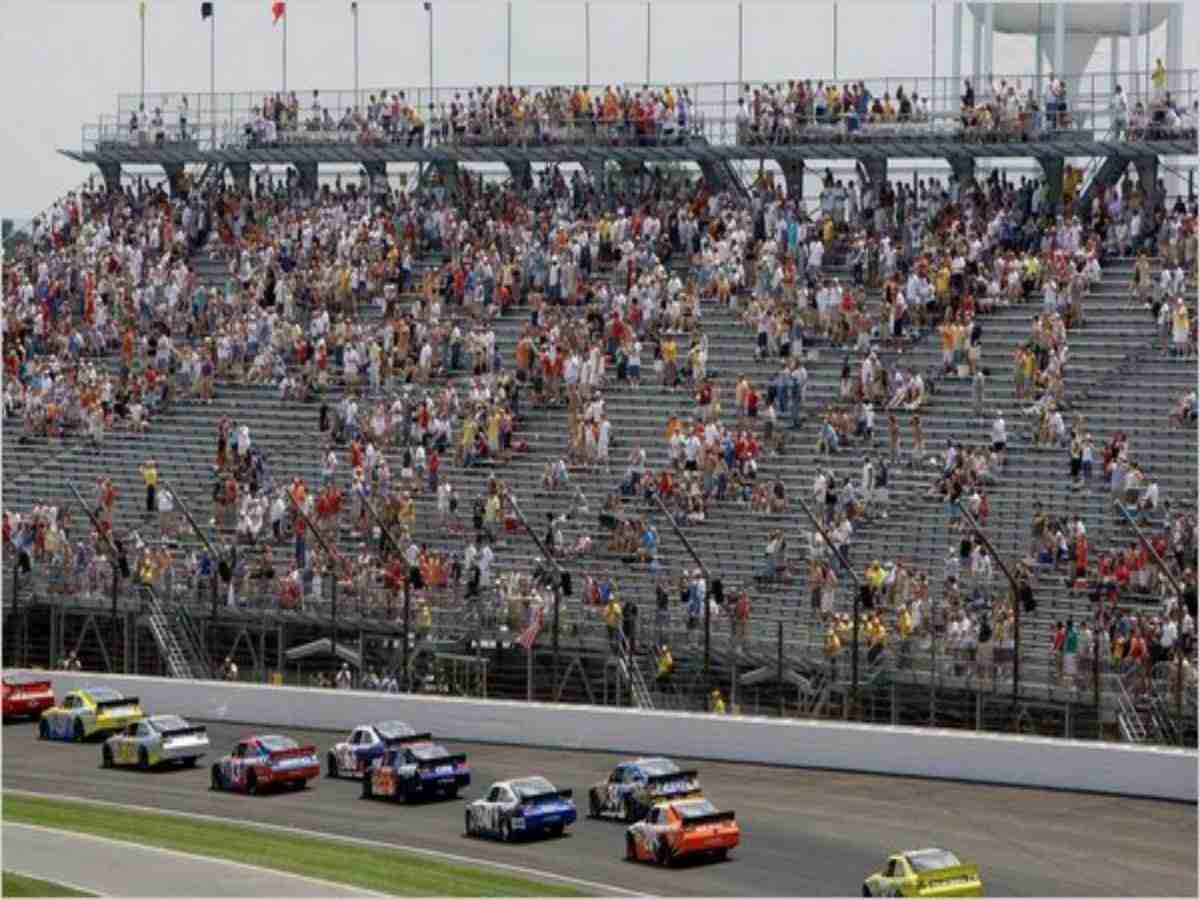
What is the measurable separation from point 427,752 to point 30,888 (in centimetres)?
921

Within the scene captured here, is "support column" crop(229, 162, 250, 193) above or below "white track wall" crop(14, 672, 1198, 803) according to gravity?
above

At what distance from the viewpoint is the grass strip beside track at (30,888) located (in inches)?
1340

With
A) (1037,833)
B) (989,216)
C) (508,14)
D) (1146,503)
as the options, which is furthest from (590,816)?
(508,14)

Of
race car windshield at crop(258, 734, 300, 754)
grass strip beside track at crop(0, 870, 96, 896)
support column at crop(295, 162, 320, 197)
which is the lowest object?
grass strip beside track at crop(0, 870, 96, 896)

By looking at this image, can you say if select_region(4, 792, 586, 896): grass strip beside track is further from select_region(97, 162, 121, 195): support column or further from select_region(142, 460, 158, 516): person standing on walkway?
select_region(97, 162, 121, 195): support column

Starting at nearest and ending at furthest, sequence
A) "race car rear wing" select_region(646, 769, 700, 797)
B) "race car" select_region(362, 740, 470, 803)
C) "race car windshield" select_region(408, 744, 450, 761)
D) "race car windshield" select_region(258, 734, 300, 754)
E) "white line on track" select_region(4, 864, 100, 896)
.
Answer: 1. "white line on track" select_region(4, 864, 100, 896)
2. "race car rear wing" select_region(646, 769, 700, 797)
3. "race car" select_region(362, 740, 470, 803)
4. "race car windshield" select_region(408, 744, 450, 761)
5. "race car windshield" select_region(258, 734, 300, 754)

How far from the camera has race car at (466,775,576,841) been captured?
38938mm

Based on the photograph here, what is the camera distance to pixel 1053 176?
57281 millimetres

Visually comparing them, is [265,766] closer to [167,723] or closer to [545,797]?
[167,723]

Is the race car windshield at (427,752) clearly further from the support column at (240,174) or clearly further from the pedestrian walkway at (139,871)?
the support column at (240,174)

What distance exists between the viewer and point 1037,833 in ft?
125

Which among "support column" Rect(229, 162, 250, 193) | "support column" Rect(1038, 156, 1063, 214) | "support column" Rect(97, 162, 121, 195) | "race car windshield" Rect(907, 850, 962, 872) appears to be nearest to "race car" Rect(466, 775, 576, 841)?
"race car windshield" Rect(907, 850, 962, 872)

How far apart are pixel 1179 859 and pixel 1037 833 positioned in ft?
7.94

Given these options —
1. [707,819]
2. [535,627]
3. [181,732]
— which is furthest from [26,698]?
[707,819]
